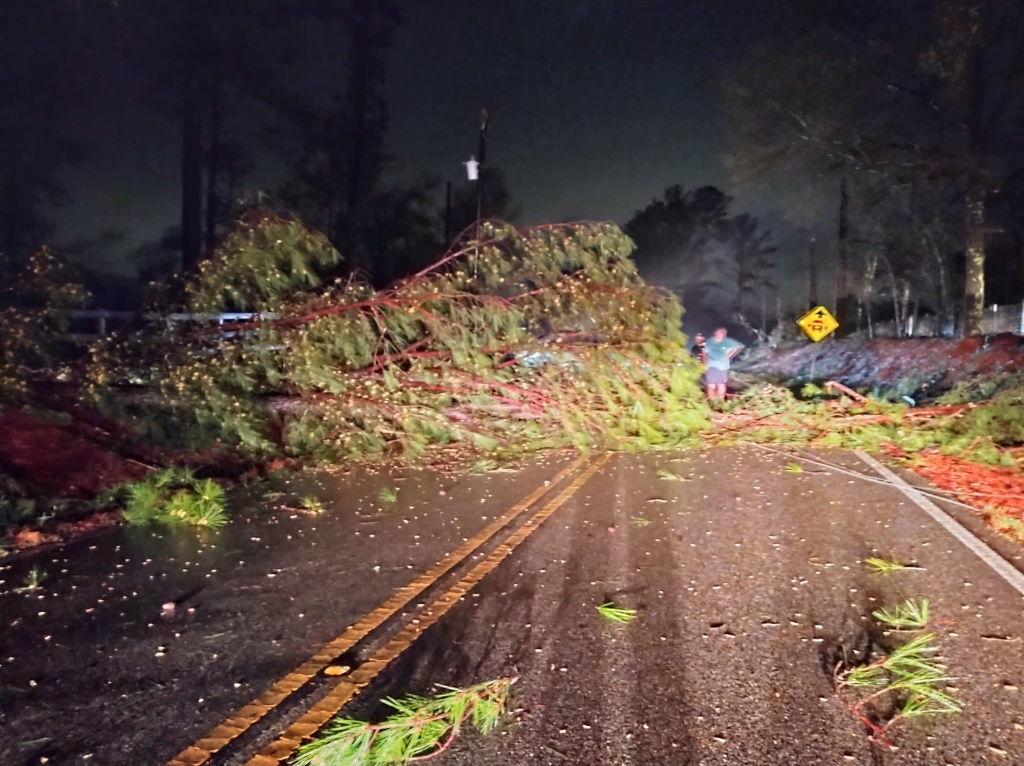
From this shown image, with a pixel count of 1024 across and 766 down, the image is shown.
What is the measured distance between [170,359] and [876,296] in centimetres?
4382

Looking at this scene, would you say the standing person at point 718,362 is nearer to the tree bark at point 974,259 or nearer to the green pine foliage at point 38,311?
the green pine foliage at point 38,311

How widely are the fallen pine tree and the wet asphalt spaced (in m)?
2.31

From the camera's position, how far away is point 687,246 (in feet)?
240

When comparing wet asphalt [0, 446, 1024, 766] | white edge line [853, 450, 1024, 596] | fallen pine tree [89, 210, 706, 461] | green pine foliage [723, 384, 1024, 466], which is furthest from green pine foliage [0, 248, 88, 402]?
white edge line [853, 450, 1024, 596]

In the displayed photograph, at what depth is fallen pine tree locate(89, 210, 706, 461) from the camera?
9375mm

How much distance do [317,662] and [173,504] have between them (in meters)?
3.47

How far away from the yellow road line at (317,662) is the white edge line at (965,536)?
3327 millimetres

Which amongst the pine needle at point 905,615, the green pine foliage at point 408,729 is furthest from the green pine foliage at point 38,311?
the pine needle at point 905,615

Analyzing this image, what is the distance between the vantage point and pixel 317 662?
4.05 metres

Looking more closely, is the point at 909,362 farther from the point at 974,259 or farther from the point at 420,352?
the point at 420,352

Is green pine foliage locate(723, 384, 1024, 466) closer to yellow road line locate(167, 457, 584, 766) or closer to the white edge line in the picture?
the white edge line

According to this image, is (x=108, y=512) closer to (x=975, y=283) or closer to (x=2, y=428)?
(x=2, y=428)

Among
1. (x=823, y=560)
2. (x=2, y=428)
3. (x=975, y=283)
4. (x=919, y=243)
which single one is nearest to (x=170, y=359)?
(x=2, y=428)

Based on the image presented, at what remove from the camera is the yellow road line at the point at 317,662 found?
10.8 ft
